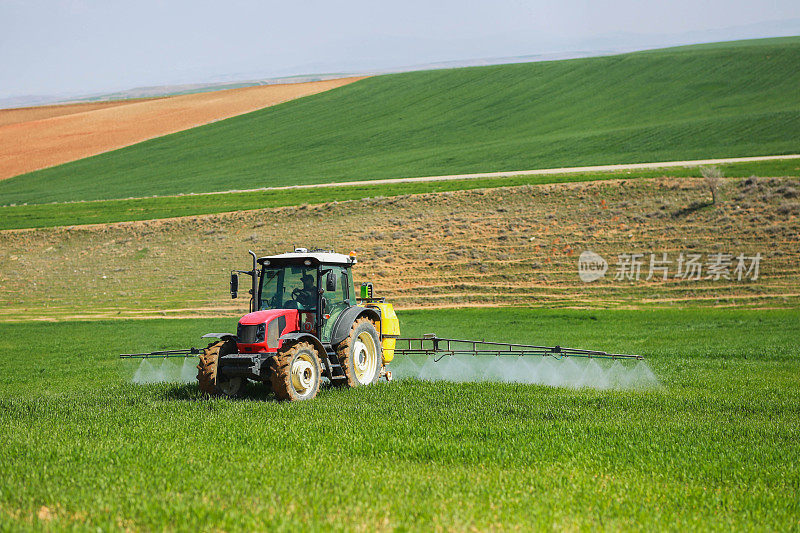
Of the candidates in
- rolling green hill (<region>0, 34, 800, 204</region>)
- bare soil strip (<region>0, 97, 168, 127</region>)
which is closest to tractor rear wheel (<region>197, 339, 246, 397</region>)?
rolling green hill (<region>0, 34, 800, 204</region>)

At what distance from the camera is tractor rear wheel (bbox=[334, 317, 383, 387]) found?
13.7 metres

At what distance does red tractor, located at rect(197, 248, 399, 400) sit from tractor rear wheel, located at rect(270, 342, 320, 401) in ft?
0.05

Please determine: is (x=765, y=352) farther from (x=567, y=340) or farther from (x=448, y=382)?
(x=448, y=382)

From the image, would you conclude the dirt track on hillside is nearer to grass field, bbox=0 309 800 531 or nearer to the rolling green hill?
the rolling green hill

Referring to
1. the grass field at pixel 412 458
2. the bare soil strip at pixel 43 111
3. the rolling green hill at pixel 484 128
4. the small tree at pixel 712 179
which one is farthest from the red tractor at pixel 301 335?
the bare soil strip at pixel 43 111

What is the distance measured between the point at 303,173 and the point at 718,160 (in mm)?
31042

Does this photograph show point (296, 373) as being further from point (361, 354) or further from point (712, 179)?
point (712, 179)

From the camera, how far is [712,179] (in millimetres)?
40188

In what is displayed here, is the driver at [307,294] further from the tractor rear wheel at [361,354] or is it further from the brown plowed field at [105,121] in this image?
the brown plowed field at [105,121]

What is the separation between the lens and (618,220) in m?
40.0

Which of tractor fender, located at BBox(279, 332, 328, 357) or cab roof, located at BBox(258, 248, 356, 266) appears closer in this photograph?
tractor fender, located at BBox(279, 332, 328, 357)

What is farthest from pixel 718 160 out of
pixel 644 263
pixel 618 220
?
pixel 644 263

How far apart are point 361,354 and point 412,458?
6226mm

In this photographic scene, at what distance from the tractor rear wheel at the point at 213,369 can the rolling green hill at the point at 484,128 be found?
4347 cm
